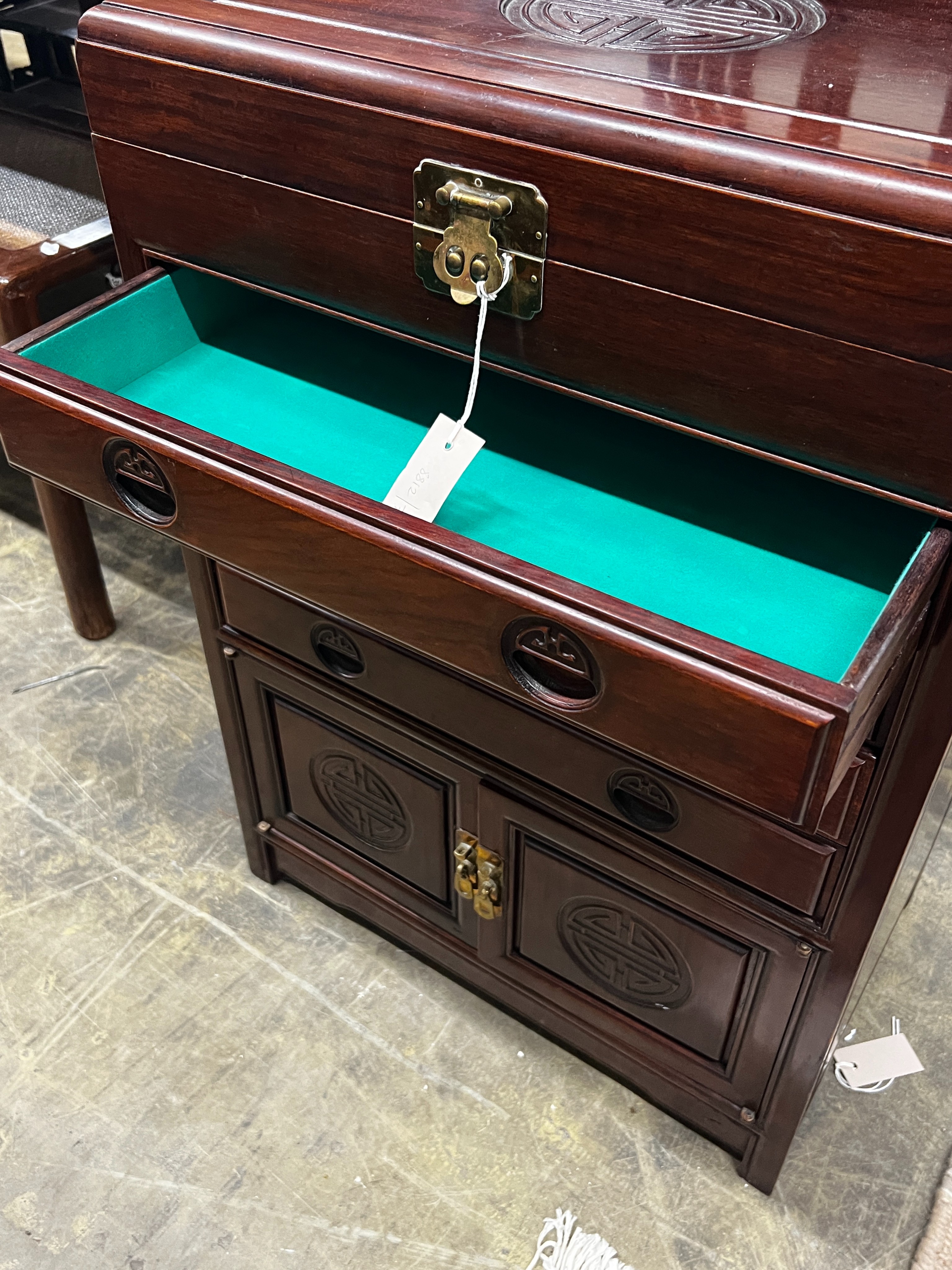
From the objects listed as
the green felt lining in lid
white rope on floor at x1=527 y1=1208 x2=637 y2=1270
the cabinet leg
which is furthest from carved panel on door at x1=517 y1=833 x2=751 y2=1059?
the cabinet leg


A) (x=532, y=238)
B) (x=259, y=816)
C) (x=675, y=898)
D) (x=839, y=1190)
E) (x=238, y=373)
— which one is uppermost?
(x=532, y=238)

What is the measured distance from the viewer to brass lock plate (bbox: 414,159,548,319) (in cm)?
69

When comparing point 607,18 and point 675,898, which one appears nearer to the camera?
point 607,18

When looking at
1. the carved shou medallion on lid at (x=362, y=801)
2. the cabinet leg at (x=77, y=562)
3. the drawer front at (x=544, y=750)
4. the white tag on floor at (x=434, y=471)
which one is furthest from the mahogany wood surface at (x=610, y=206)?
the cabinet leg at (x=77, y=562)

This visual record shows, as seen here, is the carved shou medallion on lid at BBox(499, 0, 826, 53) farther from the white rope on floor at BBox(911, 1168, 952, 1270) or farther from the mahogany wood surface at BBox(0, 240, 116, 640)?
the white rope on floor at BBox(911, 1168, 952, 1270)

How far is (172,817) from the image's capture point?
1.46m

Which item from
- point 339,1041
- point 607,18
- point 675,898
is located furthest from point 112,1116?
point 607,18

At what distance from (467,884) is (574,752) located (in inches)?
11.1

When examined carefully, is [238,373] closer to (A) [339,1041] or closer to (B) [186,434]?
(B) [186,434]

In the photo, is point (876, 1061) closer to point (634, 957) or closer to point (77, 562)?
point (634, 957)

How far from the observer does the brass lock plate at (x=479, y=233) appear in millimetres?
691

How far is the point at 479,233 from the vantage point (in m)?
0.71

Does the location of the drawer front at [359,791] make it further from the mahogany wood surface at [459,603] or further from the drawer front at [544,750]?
the mahogany wood surface at [459,603]

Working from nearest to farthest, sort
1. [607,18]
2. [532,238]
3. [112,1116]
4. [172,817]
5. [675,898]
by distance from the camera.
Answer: [532,238], [607,18], [675,898], [112,1116], [172,817]
